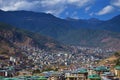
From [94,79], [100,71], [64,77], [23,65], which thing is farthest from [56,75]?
[23,65]

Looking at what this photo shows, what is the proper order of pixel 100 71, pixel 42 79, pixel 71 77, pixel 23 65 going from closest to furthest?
pixel 42 79
pixel 71 77
pixel 100 71
pixel 23 65

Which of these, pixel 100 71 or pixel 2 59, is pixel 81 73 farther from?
pixel 2 59

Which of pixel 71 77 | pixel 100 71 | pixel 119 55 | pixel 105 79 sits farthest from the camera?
pixel 119 55

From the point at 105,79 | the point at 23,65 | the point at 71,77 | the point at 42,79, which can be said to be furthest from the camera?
the point at 23,65

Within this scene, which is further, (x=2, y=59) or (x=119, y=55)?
(x=2, y=59)

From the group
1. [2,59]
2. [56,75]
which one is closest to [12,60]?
[2,59]

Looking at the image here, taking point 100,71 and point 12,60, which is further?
point 12,60

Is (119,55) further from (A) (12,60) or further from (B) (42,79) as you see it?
(B) (42,79)
